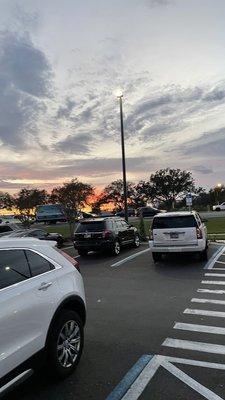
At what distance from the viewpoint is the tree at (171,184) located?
304 feet

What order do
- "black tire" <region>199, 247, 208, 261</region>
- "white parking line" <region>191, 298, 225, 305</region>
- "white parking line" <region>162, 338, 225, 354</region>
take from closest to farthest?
1. "white parking line" <region>162, 338, 225, 354</region>
2. "white parking line" <region>191, 298, 225, 305</region>
3. "black tire" <region>199, 247, 208, 261</region>

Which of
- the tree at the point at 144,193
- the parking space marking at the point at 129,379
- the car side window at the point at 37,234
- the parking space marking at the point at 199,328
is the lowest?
the parking space marking at the point at 199,328

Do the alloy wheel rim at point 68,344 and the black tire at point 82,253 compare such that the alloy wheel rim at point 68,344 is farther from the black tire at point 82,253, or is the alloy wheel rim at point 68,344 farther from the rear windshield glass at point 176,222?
the black tire at point 82,253

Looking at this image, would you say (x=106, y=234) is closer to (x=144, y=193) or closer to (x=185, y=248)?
(x=185, y=248)

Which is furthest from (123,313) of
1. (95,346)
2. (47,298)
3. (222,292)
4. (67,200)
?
(67,200)

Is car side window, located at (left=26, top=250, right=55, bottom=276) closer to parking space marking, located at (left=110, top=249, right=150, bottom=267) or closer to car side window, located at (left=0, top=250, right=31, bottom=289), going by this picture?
car side window, located at (left=0, top=250, right=31, bottom=289)

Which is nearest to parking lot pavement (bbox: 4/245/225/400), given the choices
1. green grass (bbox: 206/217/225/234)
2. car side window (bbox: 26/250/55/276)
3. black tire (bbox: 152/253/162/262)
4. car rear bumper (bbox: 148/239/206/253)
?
car side window (bbox: 26/250/55/276)

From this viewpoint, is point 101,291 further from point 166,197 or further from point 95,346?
point 166,197

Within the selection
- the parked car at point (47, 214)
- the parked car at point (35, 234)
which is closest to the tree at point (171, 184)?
the parked car at point (47, 214)

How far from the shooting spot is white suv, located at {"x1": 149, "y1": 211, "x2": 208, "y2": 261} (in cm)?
Result: 1468

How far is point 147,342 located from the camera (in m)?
6.57

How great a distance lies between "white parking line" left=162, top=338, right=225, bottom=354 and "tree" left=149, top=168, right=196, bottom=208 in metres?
85.6

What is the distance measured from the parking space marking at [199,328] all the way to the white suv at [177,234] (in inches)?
284

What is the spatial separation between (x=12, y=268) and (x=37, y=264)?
1.53 ft
